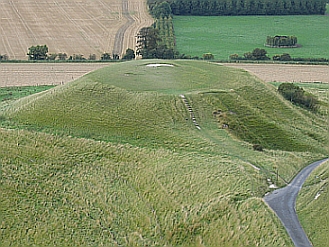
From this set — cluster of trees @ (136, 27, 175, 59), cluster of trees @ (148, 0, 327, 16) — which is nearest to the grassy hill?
cluster of trees @ (136, 27, 175, 59)

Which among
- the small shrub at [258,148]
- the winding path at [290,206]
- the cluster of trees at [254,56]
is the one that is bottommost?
the winding path at [290,206]

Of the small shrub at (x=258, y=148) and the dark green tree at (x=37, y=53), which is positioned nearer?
the small shrub at (x=258, y=148)

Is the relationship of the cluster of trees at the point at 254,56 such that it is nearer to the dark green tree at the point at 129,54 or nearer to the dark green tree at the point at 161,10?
the dark green tree at the point at 129,54

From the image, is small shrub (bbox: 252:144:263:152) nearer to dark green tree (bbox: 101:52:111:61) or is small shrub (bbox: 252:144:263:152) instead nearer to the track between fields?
dark green tree (bbox: 101:52:111:61)

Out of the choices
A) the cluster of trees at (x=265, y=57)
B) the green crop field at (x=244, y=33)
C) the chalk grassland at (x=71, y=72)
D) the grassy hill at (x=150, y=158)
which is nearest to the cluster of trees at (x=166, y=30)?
the green crop field at (x=244, y=33)

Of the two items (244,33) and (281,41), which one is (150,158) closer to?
(281,41)

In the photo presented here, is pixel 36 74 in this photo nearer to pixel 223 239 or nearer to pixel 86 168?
pixel 86 168

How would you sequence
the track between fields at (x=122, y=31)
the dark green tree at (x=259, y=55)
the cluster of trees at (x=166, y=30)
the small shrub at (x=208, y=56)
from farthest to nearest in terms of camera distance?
the cluster of trees at (x=166, y=30) → the track between fields at (x=122, y=31) → the dark green tree at (x=259, y=55) → the small shrub at (x=208, y=56)
